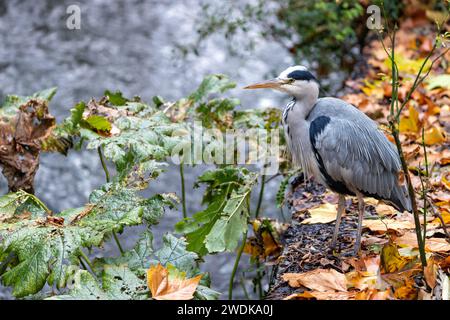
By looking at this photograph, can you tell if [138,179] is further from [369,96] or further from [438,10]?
[438,10]

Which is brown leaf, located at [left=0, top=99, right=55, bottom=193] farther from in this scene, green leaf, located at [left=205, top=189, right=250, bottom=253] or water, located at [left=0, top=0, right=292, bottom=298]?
water, located at [left=0, top=0, right=292, bottom=298]

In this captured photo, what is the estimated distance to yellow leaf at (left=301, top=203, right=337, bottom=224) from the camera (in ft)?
13.2

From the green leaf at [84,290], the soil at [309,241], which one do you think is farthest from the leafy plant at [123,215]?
the soil at [309,241]

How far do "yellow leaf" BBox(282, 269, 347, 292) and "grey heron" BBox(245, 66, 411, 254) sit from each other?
1.31 ft

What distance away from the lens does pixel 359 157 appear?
3.59 metres

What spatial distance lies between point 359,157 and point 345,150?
0.29 ft

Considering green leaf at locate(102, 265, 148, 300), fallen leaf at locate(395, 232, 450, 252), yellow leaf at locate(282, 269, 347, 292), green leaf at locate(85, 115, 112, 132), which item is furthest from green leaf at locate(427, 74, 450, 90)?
green leaf at locate(102, 265, 148, 300)

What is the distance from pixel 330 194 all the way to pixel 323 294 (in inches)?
57.6

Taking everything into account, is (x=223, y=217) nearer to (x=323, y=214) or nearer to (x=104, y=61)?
(x=323, y=214)

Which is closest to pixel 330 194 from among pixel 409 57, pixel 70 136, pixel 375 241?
pixel 375 241

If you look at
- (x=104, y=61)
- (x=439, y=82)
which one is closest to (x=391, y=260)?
(x=439, y=82)

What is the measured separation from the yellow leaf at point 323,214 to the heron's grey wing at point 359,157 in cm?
44

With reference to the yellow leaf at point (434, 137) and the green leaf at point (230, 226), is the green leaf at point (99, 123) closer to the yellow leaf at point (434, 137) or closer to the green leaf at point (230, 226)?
the green leaf at point (230, 226)

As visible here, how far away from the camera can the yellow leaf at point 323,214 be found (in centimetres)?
402
